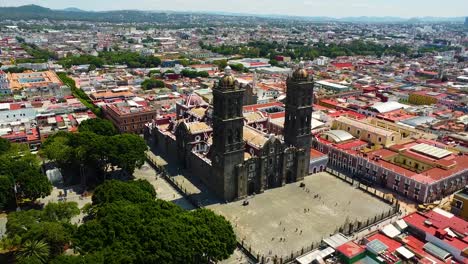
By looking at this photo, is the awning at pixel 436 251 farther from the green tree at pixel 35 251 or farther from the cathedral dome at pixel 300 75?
the green tree at pixel 35 251

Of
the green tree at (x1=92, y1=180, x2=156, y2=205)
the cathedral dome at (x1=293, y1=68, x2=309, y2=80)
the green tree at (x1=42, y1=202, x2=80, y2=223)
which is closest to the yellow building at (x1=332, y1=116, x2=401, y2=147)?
the cathedral dome at (x1=293, y1=68, x2=309, y2=80)

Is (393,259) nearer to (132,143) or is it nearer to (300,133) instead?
(300,133)

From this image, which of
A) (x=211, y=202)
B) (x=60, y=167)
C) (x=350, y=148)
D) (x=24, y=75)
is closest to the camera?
(x=211, y=202)

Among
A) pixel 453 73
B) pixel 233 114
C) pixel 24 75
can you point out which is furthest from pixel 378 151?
pixel 24 75

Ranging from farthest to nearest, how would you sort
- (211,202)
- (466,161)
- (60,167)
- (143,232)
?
(466,161), (60,167), (211,202), (143,232)

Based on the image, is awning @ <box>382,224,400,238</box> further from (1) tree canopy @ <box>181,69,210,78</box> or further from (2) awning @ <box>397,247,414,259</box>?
(1) tree canopy @ <box>181,69,210,78</box>

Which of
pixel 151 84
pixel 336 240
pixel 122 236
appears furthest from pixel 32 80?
pixel 336 240
